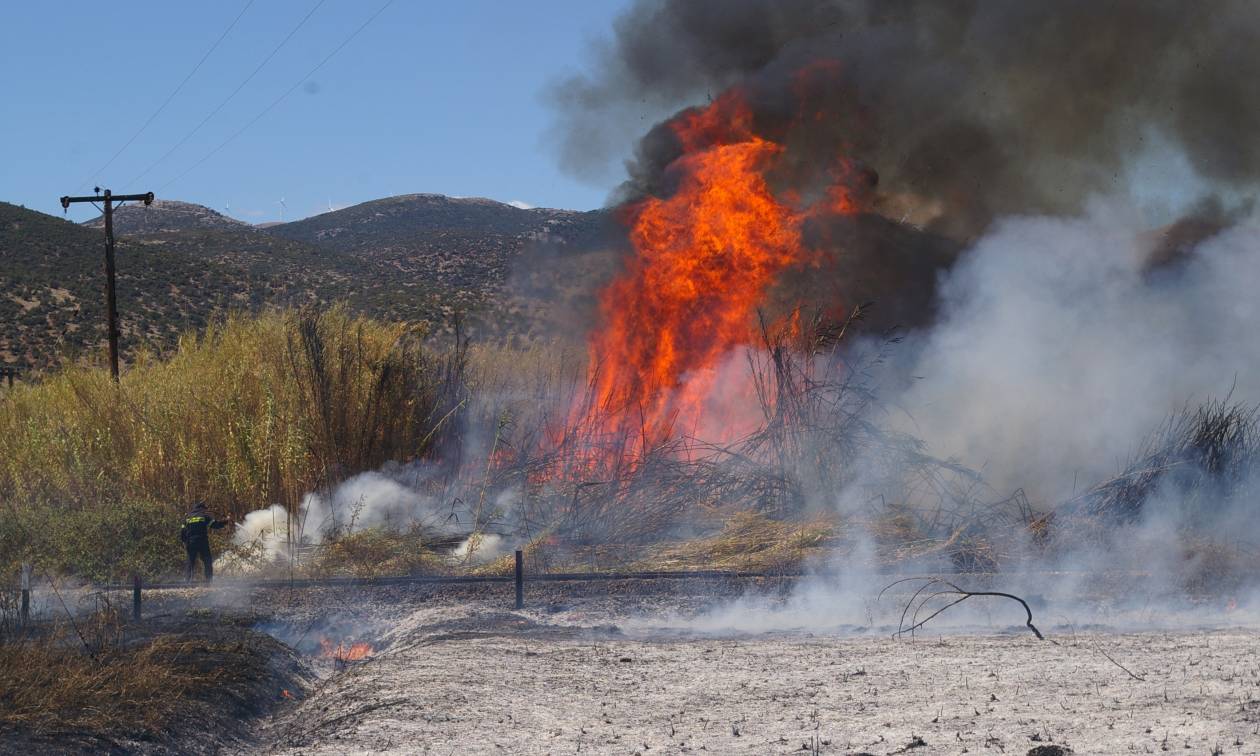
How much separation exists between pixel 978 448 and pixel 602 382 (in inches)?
234

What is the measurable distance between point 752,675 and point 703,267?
999 cm

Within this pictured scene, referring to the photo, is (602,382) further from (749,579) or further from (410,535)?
(749,579)

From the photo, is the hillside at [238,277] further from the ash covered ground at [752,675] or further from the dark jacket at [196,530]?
the ash covered ground at [752,675]

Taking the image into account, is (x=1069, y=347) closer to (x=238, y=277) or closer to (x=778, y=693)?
(x=778, y=693)

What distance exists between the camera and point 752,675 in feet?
28.1

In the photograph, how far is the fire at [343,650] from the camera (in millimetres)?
10992

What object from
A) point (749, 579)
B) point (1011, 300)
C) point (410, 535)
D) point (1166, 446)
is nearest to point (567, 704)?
point (749, 579)

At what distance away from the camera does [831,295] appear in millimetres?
18328

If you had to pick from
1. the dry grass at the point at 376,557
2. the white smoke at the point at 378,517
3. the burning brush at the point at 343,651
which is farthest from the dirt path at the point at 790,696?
the white smoke at the point at 378,517

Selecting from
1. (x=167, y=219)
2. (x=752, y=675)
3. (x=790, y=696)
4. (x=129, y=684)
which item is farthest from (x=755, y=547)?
(x=167, y=219)

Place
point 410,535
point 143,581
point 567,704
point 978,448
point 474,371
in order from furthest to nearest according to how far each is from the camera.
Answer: point 474,371 < point 978,448 < point 410,535 < point 143,581 < point 567,704

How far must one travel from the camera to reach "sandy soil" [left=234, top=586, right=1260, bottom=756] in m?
6.57

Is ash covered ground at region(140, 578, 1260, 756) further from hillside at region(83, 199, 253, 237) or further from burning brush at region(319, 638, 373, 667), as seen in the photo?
hillside at region(83, 199, 253, 237)

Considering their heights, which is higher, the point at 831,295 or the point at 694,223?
the point at 694,223
